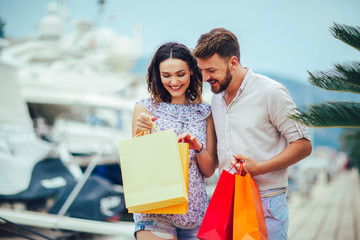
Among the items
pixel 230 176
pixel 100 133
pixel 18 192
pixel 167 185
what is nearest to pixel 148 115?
pixel 167 185

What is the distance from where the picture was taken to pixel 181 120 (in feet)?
7.31

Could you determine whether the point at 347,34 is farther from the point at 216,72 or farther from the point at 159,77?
the point at 159,77

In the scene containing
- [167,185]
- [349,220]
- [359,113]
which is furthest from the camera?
[349,220]

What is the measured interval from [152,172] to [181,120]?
0.41 meters

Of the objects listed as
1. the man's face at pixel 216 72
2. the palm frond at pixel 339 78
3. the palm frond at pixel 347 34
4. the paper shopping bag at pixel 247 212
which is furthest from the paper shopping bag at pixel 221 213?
the palm frond at pixel 347 34

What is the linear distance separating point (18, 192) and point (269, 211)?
16.1 ft

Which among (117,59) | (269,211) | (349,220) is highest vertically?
(117,59)

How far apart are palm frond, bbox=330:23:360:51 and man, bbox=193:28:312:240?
550mm

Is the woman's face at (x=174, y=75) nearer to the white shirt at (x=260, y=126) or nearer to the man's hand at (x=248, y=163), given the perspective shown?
the white shirt at (x=260, y=126)

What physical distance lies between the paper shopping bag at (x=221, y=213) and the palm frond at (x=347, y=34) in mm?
1103

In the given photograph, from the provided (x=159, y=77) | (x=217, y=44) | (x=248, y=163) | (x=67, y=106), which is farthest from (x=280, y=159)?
(x=67, y=106)

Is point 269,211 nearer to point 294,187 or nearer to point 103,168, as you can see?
point 103,168

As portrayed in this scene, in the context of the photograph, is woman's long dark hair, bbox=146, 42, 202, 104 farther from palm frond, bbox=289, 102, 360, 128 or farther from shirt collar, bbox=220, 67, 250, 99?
palm frond, bbox=289, 102, 360, 128

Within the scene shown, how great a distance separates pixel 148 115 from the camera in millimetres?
2137
